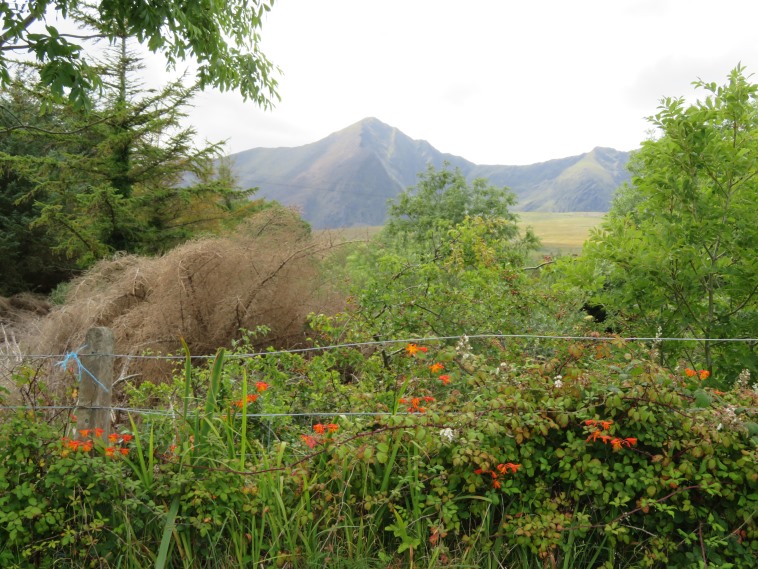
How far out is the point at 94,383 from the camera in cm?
304

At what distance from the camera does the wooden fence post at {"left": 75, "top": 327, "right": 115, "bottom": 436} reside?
303cm

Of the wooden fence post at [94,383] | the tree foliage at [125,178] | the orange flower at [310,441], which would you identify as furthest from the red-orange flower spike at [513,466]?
the tree foliage at [125,178]

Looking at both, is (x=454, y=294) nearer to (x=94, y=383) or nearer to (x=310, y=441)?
(x=310, y=441)

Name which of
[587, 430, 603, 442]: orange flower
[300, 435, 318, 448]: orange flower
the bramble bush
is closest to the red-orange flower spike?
the bramble bush

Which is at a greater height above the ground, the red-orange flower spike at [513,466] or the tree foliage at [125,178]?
the tree foliage at [125,178]

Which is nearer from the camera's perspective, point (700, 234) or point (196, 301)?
point (700, 234)

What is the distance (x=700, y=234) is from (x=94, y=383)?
13.7 ft

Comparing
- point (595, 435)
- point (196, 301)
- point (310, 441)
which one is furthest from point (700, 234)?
point (196, 301)

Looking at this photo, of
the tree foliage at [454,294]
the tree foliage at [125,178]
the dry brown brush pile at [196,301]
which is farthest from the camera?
the tree foliage at [125,178]

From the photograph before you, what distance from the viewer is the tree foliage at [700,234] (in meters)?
3.93

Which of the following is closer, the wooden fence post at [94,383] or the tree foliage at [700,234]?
the wooden fence post at [94,383]

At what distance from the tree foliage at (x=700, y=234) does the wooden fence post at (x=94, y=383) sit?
353 centimetres

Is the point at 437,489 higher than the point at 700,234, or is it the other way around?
the point at 700,234

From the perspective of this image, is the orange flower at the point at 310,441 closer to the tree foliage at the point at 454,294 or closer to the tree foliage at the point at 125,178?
the tree foliage at the point at 454,294
